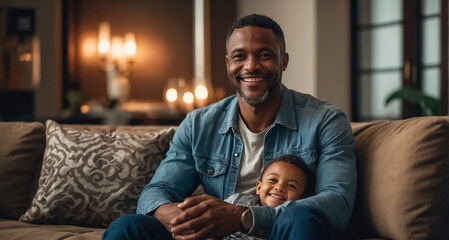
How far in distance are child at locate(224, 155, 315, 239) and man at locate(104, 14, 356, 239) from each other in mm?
45

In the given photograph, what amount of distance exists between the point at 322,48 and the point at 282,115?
3.18 meters

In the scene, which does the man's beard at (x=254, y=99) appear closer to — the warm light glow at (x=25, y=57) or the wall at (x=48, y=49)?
the wall at (x=48, y=49)

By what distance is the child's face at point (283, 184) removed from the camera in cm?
151

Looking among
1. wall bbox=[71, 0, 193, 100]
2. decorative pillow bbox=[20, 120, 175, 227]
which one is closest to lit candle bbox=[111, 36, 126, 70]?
wall bbox=[71, 0, 193, 100]

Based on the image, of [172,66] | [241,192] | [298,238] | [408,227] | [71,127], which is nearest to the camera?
[298,238]

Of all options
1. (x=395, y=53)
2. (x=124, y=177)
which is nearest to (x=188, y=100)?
(x=395, y=53)

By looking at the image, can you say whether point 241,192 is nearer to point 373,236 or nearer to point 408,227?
point 373,236

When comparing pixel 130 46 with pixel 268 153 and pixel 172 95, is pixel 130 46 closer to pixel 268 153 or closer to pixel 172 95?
pixel 172 95

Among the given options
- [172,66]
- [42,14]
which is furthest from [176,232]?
[42,14]

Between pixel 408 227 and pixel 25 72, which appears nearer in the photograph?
pixel 408 227

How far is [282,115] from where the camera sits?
1707 mm

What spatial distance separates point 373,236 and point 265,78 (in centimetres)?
63

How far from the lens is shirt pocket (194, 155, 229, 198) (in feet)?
5.66

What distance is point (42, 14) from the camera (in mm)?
6098
